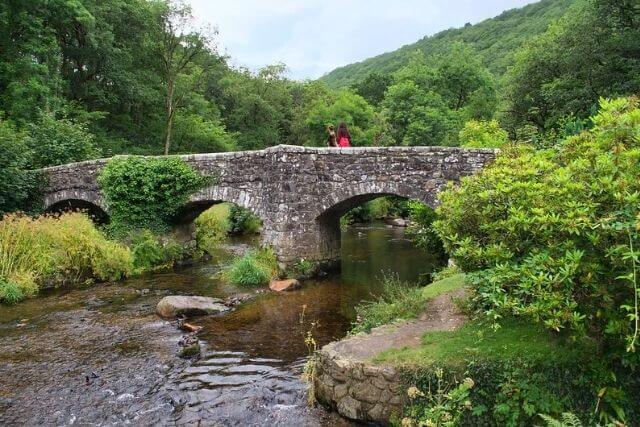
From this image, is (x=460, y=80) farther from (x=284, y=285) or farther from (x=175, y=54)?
(x=284, y=285)

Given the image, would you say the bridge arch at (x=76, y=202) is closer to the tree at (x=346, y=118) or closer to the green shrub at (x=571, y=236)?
the green shrub at (x=571, y=236)

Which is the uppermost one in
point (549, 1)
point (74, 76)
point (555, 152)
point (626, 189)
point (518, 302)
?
point (549, 1)

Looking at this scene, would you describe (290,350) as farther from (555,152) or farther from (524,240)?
(555,152)

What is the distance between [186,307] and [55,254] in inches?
187

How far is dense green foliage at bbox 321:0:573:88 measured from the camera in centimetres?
5156

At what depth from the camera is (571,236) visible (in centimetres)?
412

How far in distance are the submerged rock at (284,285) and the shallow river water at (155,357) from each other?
0.84 feet

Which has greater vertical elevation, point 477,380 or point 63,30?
point 63,30

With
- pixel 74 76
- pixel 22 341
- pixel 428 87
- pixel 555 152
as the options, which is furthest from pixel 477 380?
pixel 428 87

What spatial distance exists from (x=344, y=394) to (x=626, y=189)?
10.8 ft

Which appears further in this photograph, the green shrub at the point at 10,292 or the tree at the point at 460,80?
the tree at the point at 460,80

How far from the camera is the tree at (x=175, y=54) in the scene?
91.6ft

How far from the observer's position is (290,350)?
7492 mm

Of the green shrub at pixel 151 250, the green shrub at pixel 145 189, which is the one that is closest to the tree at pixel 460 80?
the green shrub at pixel 145 189
